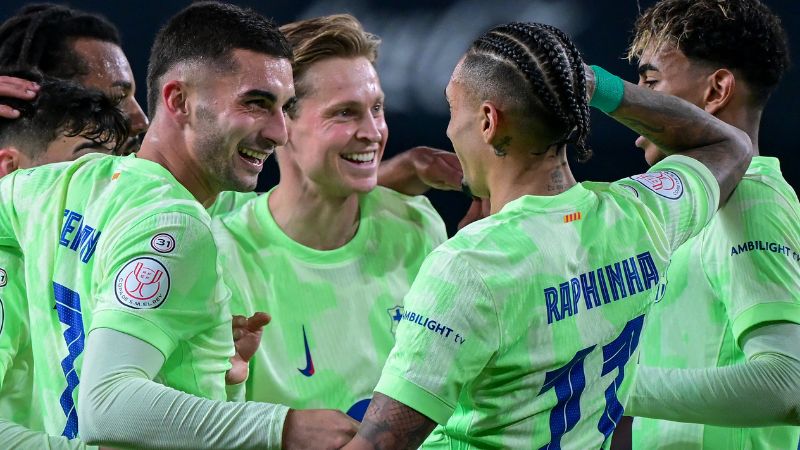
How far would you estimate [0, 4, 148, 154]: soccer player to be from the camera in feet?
12.1

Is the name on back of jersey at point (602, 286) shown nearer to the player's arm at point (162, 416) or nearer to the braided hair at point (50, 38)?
the player's arm at point (162, 416)

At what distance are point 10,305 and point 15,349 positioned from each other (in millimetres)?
120

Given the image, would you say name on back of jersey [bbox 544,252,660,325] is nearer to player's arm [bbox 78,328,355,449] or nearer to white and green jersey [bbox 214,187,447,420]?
player's arm [bbox 78,328,355,449]

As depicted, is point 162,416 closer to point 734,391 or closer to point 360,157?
point 734,391

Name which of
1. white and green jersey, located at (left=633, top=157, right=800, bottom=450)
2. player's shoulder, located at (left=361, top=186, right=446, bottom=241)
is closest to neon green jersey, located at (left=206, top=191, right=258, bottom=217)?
player's shoulder, located at (left=361, top=186, right=446, bottom=241)

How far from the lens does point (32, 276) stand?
2557 millimetres

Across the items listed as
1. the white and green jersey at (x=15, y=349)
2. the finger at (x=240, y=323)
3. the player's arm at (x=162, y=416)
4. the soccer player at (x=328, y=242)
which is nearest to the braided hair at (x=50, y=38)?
the soccer player at (x=328, y=242)

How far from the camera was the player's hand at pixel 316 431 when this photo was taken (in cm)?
215

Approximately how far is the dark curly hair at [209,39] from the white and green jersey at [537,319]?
2.82 ft

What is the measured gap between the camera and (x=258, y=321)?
109 inches

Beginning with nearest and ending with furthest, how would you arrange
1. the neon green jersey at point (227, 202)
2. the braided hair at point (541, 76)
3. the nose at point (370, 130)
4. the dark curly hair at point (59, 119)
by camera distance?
the braided hair at point (541, 76), the dark curly hair at point (59, 119), the nose at point (370, 130), the neon green jersey at point (227, 202)

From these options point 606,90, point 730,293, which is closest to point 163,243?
point 606,90

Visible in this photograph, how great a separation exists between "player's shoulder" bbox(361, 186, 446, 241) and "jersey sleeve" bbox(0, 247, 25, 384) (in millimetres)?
1325

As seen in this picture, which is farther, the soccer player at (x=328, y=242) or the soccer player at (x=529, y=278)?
the soccer player at (x=328, y=242)
